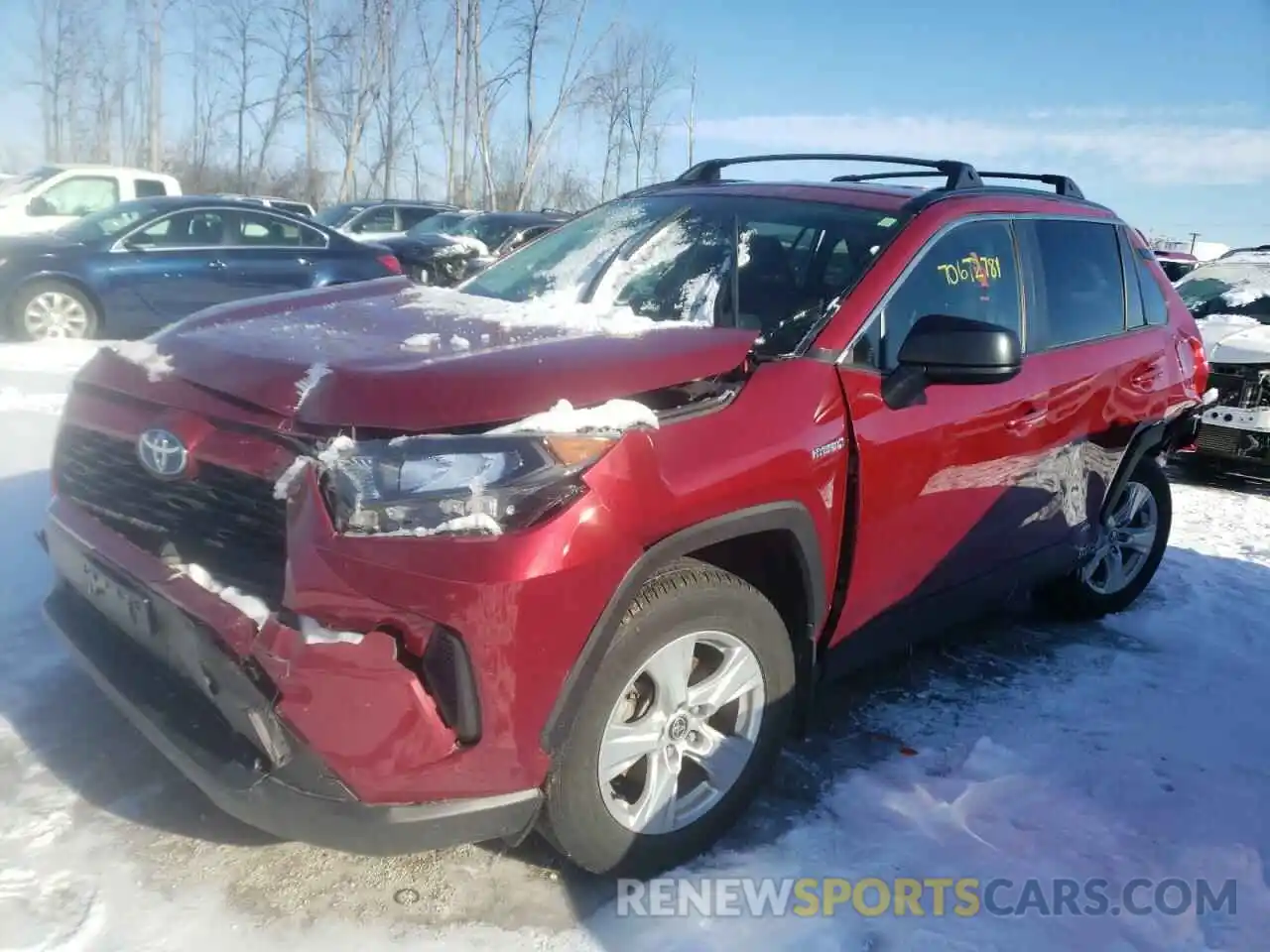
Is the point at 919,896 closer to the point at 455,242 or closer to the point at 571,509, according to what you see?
the point at 571,509

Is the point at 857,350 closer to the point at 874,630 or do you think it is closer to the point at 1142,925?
the point at 874,630

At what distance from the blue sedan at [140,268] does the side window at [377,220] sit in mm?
9611

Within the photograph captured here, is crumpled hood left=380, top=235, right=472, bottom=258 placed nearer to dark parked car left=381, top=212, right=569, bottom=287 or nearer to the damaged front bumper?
dark parked car left=381, top=212, right=569, bottom=287

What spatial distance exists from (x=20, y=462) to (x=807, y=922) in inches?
183

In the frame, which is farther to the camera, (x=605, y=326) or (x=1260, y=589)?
(x=1260, y=589)

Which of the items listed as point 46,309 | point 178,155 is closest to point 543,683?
point 46,309

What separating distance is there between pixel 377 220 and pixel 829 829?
61.2ft

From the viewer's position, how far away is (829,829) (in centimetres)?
279

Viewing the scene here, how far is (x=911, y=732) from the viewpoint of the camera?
338 cm

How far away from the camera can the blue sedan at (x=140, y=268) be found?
8891 millimetres

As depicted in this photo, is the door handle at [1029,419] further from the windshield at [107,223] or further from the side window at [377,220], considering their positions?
the side window at [377,220]

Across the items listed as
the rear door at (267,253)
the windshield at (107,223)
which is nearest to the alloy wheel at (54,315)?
the windshield at (107,223)

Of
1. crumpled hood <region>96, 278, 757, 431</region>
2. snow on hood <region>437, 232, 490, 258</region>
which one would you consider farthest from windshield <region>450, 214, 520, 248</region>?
crumpled hood <region>96, 278, 757, 431</region>

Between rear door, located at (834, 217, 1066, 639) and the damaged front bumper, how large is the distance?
4.36 feet
